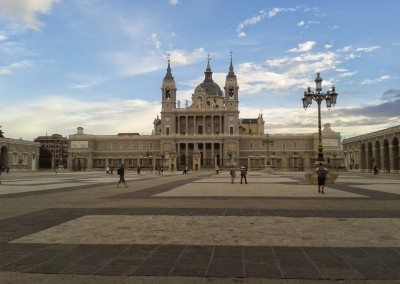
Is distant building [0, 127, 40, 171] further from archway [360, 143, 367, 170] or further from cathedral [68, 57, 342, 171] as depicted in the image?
archway [360, 143, 367, 170]

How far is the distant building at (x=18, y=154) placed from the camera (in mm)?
93312

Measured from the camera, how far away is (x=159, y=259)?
21.1 ft

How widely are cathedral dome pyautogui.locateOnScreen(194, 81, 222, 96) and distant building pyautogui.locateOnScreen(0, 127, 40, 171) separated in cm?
4950

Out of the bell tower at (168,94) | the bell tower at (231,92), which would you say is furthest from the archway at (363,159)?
the bell tower at (168,94)

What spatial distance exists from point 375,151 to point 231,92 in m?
49.1

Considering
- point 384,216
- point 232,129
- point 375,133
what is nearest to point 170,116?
point 232,129

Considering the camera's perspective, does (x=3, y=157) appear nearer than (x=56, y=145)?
Yes

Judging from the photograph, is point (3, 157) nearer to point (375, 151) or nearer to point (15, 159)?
point (15, 159)

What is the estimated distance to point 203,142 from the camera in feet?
362

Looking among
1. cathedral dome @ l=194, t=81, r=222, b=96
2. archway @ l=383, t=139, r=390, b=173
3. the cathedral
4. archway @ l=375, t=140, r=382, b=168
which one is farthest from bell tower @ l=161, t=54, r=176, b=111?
archway @ l=383, t=139, r=390, b=173

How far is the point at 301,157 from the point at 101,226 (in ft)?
360

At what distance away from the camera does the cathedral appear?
110m

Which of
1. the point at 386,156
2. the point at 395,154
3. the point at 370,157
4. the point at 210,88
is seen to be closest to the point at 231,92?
the point at 210,88

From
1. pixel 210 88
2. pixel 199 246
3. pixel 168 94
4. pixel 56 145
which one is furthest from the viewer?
pixel 56 145
